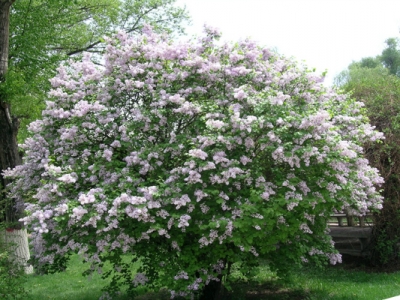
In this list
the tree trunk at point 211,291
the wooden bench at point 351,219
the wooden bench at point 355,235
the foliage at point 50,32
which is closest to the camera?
the tree trunk at point 211,291

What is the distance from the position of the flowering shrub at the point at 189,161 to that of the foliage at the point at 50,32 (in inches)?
171

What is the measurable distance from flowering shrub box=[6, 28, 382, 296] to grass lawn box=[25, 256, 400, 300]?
3.77ft

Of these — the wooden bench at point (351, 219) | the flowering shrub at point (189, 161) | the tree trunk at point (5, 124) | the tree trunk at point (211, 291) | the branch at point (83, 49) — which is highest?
the branch at point (83, 49)

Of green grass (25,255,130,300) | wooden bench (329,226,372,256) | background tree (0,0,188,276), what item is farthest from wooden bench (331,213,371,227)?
background tree (0,0,188,276)

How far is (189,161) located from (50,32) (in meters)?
10.2

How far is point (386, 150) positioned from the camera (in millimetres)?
9406

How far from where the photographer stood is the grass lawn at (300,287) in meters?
7.68

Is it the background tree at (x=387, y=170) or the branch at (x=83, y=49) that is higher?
the branch at (x=83, y=49)

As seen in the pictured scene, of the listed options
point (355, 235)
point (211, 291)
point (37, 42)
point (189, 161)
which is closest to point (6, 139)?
point (37, 42)

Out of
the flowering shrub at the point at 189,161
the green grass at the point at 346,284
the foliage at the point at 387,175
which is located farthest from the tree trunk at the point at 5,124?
the foliage at the point at 387,175

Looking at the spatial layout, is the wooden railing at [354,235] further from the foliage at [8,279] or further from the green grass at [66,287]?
the foliage at [8,279]

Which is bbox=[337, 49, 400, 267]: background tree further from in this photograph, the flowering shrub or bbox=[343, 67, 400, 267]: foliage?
the flowering shrub

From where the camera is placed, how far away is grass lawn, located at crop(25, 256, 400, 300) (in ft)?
25.2

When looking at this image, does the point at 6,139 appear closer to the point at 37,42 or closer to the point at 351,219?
the point at 37,42
